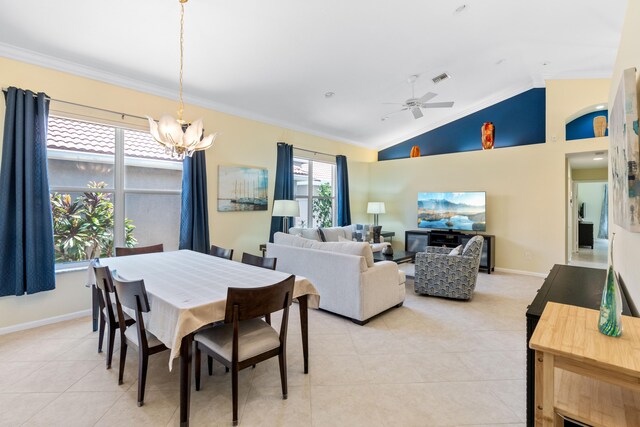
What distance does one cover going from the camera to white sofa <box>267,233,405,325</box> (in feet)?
11.0

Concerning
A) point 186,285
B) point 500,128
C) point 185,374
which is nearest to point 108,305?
point 186,285

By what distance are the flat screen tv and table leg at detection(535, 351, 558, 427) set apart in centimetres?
539

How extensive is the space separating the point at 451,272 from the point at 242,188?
3440 mm

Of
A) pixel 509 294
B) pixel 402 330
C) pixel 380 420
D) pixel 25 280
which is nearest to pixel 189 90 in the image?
pixel 25 280

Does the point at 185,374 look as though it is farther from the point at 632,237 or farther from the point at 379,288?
the point at 632,237

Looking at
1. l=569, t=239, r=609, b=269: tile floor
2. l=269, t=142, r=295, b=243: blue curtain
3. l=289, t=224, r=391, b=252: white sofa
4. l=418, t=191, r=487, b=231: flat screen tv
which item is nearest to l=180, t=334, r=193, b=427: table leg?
l=289, t=224, r=391, b=252: white sofa

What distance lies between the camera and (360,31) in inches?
139

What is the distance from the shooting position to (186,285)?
2.19 metres

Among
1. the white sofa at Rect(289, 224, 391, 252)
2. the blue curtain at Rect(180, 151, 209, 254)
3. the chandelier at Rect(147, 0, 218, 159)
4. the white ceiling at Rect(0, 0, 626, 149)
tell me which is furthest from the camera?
the white sofa at Rect(289, 224, 391, 252)

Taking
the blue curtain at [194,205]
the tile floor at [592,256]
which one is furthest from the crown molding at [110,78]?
the tile floor at [592,256]

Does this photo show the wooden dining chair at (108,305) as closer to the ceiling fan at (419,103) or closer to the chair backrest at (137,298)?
the chair backrest at (137,298)

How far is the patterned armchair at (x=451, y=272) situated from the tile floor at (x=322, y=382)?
775mm

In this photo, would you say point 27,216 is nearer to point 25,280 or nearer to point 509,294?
point 25,280

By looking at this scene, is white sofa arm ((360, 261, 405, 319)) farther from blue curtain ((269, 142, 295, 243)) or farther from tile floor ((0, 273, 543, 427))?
blue curtain ((269, 142, 295, 243))
